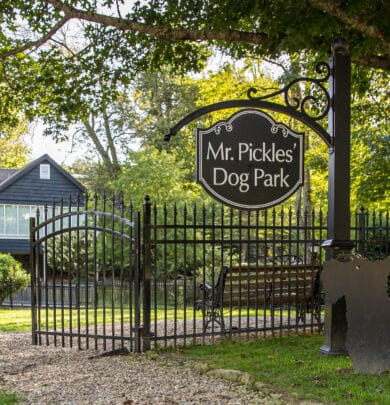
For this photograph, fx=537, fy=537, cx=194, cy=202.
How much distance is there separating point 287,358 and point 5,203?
2661 cm

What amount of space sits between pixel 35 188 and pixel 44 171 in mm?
1140

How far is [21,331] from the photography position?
9867 mm

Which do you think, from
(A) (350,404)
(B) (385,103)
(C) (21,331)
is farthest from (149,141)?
(A) (350,404)

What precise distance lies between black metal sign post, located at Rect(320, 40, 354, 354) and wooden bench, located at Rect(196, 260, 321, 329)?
169 centimetres

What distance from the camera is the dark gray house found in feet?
99.0

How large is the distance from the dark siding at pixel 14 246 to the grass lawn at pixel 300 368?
82.2ft

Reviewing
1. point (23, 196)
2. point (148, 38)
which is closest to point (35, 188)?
point (23, 196)

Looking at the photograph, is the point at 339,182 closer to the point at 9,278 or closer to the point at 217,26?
the point at 217,26

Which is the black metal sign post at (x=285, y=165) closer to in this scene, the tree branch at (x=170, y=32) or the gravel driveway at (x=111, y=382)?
the gravel driveway at (x=111, y=382)

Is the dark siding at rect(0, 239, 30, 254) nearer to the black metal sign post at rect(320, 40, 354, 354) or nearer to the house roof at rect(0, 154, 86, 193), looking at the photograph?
the house roof at rect(0, 154, 86, 193)

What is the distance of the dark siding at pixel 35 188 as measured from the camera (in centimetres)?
3031

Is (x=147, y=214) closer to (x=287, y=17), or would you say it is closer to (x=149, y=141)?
(x=287, y=17)

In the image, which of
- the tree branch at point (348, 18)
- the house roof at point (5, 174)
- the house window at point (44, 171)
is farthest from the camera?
the house roof at point (5, 174)

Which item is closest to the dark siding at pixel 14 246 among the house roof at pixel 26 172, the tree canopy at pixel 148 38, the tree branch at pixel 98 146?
the house roof at pixel 26 172
